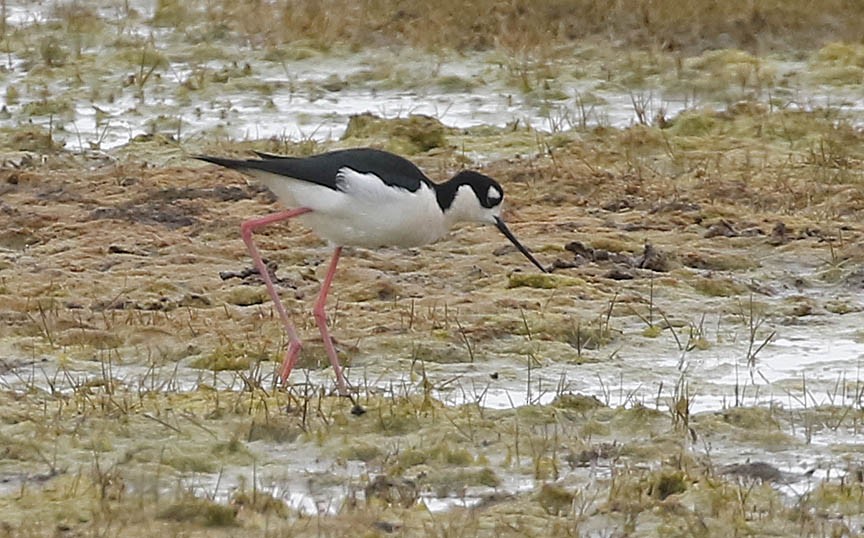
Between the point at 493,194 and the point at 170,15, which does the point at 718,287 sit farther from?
the point at 170,15

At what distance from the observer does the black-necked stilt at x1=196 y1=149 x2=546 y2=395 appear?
25.9ft

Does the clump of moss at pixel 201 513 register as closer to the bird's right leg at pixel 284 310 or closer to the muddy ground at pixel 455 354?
the muddy ground at pixel 455 354

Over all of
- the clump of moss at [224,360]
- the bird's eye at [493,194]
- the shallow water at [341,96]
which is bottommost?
the shallow water at [341,96]

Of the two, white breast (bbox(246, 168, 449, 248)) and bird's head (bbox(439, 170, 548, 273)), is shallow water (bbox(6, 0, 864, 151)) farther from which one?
white breast (bbox(246, 168, 449, 248))

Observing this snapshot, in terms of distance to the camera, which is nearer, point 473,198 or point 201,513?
point 201,513

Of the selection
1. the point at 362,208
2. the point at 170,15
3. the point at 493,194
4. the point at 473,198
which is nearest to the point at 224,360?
the point at 362,208

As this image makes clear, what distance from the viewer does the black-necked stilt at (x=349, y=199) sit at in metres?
7.89

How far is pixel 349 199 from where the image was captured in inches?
310

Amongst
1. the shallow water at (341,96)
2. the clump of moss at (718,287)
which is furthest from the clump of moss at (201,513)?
the shallow water at (341,96)

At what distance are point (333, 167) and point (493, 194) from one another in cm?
101

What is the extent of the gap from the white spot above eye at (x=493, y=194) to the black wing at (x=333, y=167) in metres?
0.69

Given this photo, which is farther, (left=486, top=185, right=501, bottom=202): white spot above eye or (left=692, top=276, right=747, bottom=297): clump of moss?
(left=692, top=276, right=747, bottom=297): clump of moss

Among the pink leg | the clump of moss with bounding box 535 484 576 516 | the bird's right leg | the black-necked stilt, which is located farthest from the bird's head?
the clump of moss with bounding box 535 484 576 516

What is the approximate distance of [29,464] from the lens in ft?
21.6
